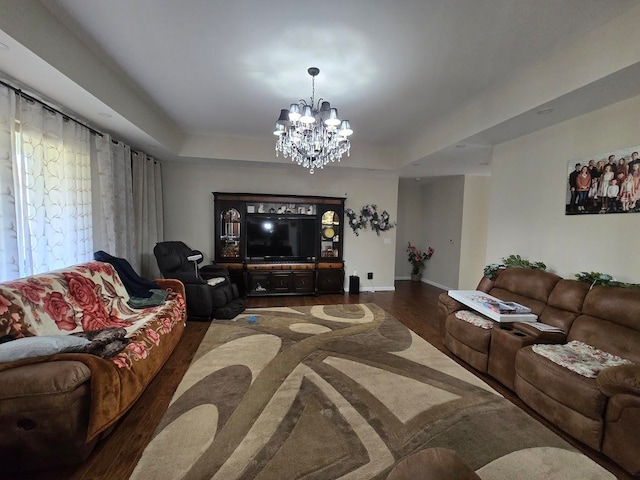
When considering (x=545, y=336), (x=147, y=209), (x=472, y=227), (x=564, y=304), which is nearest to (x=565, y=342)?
(x=545, y=336)

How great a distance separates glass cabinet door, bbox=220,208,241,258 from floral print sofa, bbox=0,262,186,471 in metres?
2.70

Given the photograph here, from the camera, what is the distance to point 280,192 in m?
5.78

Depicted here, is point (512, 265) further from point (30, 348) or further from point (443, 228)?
point (30, 348)

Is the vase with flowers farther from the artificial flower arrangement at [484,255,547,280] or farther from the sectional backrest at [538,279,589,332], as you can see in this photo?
the sectional backrest at [538,279,589,332]

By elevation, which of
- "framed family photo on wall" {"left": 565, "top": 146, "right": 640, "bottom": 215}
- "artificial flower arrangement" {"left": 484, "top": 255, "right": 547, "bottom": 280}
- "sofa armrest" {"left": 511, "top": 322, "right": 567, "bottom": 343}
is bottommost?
"sofa armrest" {"left": 511, "top": 322, "right": 567, "bottom": 343}

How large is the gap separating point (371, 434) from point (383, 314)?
2622 mm

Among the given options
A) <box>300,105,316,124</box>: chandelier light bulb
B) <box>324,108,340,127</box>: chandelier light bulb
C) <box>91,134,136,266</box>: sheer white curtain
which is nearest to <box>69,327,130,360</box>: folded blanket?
<box>91,134,136,266</box>: sheer white curtain

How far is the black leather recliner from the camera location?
4031 millimetres

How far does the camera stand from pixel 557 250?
3.10 m

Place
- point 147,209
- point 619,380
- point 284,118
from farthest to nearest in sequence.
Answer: point 147,209 → point 284,118 → point 619,380

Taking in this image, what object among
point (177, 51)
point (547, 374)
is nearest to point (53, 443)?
point (177, 51)

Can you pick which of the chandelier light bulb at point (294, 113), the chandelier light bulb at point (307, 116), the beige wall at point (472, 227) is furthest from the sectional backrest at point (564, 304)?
the beige wall at point (472, 227)

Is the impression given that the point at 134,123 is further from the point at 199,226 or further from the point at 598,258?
the point at 598,258

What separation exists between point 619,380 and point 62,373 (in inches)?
126
